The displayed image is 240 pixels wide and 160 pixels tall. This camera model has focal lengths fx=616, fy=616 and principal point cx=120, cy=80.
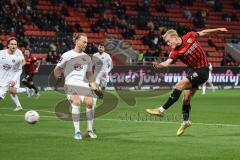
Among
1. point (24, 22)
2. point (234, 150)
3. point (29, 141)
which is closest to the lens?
point (234, 150)

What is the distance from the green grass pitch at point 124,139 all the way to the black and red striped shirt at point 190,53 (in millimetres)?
1635

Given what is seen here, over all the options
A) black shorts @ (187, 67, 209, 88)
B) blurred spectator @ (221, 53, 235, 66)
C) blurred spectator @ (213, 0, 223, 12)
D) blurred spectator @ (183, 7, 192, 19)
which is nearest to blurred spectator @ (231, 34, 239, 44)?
blurred spectator @ (221, 53, 235, 66)

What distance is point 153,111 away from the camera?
46.3 ft

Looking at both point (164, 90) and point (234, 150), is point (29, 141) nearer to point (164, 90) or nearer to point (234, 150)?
point (234, 150)

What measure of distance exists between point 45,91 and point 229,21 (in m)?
23.7

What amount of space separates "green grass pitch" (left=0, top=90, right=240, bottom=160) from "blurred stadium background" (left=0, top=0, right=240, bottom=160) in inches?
0.7

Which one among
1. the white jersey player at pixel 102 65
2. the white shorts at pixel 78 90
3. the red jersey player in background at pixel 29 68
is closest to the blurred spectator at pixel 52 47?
the red jersey player in background at pixel 29 68

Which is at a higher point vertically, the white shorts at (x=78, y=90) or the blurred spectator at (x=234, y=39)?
the white shorts at (x=78, y=90)

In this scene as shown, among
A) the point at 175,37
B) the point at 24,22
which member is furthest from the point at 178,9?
the point at 175,37

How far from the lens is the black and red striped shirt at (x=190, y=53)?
13961mm

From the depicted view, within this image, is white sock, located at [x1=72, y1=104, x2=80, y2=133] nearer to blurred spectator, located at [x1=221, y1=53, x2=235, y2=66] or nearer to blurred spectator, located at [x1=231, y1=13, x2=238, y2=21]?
blurred spectator, located at [x1=221, y1=53, x2=235, y2=66]

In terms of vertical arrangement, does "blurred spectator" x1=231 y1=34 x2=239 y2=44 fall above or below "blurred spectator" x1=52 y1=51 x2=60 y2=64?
below

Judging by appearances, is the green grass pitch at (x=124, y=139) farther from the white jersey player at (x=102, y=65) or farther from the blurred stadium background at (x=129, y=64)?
the white jersey player at (x=102, y=65)

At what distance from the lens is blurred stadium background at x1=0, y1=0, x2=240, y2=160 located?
37.2ft
